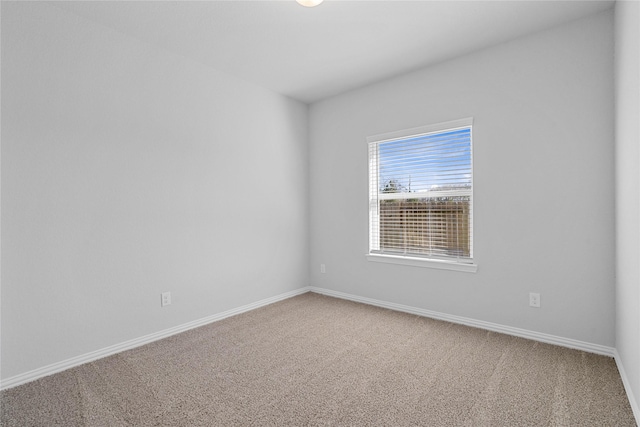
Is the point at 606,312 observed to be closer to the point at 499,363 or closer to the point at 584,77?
the point at 499,363

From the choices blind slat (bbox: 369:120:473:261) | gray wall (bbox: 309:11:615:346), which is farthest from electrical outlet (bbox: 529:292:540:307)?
blind slat (bbox: 369:120:473:261)

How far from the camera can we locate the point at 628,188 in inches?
75.4

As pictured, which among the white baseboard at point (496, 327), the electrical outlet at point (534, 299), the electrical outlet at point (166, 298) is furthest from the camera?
the electrical outlet at point (166, 298)

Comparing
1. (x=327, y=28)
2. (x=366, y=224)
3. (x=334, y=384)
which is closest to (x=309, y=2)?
(x=327, y=28)

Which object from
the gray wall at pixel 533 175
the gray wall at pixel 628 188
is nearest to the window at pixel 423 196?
the gray wall at pixel 533 175

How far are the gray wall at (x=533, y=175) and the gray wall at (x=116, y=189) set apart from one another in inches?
68.1

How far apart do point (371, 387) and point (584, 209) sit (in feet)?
6.79

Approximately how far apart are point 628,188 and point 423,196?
5.46 ft

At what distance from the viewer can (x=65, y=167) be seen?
92.3 inches

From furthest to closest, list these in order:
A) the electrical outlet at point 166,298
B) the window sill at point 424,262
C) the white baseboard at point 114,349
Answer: the window sill at point 424,262 → the electrical outlet at point 166,298 → the white baseboard at point 114,349

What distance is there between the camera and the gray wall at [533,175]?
242 cm

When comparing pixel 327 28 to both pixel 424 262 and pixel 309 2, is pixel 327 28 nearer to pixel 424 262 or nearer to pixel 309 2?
pixel 309 2

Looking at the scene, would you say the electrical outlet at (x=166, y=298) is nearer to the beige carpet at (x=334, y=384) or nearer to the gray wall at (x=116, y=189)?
the gray wall at (x=116, y=189)

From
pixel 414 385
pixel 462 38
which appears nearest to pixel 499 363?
pixel 414 385
